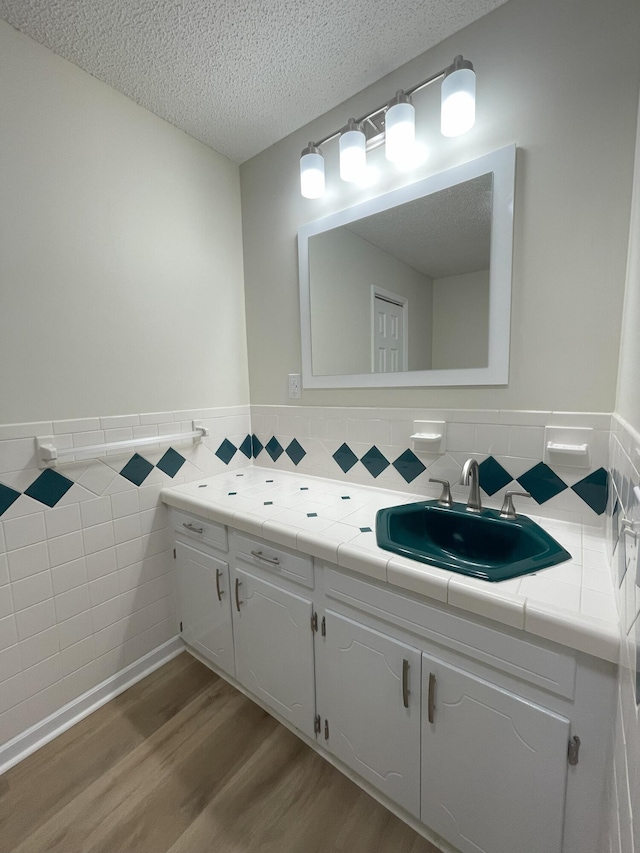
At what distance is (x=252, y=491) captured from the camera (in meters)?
1.62

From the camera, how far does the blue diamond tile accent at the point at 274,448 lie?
1.96 metres

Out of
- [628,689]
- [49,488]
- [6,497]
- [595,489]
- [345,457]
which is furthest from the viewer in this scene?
[345,457]

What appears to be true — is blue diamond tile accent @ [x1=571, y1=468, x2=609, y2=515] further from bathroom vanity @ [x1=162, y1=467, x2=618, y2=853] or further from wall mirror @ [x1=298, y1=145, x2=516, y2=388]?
wall mirror @ [x1=298, y1=145, x2=516, y2=388]

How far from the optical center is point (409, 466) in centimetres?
149

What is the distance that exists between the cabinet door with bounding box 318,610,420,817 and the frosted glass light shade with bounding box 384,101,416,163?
63.3 inches

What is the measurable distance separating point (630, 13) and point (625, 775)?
1757 mm

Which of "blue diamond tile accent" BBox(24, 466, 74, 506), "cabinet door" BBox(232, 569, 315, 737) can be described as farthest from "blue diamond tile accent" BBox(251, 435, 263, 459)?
"blue diamond tile accent" BBox(24, 466, 74, 506)

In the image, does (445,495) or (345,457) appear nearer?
(445,495)

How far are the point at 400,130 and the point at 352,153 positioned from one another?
0.67 feet

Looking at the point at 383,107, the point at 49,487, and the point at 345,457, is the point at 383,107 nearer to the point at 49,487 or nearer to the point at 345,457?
the point at 345,457

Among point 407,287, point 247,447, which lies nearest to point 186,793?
point 247,447

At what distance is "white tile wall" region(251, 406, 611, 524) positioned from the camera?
1155mm

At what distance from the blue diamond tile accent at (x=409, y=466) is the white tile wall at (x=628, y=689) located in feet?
2.36

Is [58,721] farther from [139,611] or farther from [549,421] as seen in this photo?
[549,421]
